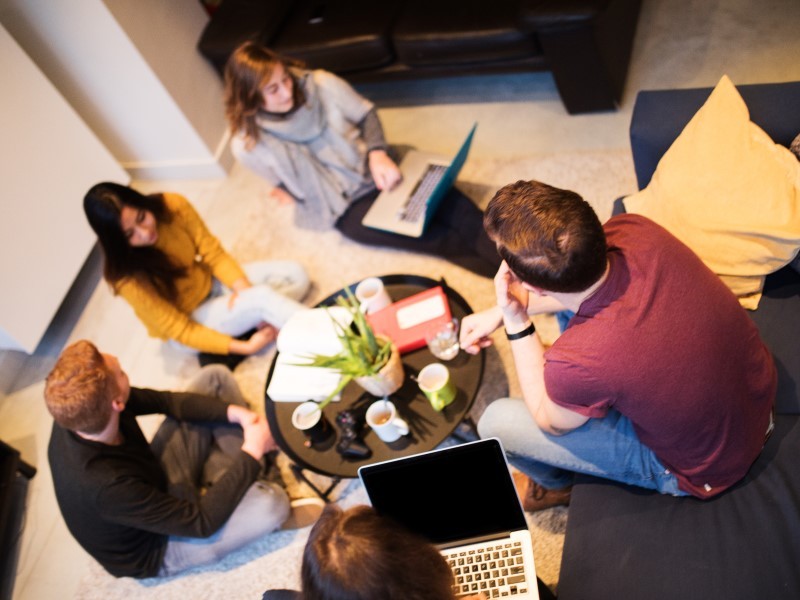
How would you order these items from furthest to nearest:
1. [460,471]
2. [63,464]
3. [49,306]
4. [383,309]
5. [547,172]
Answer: [49,306] < [547,172] < [383,309] < [63,464] < [460,471]

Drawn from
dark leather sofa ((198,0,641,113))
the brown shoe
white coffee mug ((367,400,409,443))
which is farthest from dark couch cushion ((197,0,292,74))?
Result: the brown shoe

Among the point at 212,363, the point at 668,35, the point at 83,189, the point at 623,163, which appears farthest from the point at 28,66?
the point at 668,35

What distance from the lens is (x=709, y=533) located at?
1.39m

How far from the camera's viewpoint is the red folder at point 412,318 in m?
1.94

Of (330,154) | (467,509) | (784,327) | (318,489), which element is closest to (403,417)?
(467,509)

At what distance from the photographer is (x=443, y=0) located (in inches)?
117

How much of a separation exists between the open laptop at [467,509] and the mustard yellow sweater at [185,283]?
1276mm

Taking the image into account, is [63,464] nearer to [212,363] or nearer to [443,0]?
[212,363]

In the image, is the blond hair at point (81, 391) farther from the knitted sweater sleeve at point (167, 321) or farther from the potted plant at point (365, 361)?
the potted plant at point (365, 361)

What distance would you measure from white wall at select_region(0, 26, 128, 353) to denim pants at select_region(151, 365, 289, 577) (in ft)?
3.89

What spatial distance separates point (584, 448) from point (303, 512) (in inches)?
38.9

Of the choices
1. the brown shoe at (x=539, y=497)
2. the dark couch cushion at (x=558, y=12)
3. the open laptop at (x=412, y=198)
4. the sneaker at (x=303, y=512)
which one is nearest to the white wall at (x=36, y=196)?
the open laptop at (x=412, y=198)

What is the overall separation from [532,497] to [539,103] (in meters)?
1.95

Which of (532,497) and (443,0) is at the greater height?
(443,0)
